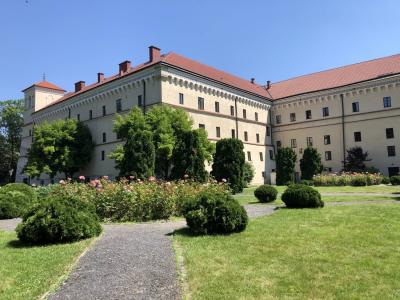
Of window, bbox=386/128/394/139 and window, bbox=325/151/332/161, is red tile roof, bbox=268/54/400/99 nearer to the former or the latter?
window, bbox=386/128/394/139

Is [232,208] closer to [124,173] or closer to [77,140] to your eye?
[124,173]

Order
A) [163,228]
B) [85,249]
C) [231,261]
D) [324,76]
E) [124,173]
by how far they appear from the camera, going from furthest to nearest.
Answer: [324,76] → [124,173] → [163,228] → [85,249] → [231,261]

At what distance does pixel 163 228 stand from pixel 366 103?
39697 mm

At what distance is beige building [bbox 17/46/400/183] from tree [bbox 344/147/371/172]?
1.45 metres

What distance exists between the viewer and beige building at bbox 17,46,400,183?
38.1 meters

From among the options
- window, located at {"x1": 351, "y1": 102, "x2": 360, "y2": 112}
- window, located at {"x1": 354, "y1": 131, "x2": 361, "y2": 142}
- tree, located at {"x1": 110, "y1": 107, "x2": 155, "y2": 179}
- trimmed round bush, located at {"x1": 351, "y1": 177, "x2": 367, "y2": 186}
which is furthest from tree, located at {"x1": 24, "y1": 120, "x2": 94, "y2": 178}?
window, located at {"x1": 351, "y1": 102, "x2": 360, "y2": 112}

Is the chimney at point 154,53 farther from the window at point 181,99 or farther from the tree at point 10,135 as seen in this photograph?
the tree at point 10,135

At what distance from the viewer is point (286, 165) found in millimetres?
37000

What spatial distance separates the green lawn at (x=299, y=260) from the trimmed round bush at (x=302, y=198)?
3.01 meters

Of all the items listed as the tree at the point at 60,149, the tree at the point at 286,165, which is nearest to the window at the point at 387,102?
the tree at the point at 286,165

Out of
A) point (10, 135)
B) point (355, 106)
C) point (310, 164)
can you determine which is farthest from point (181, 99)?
point (10, 135)

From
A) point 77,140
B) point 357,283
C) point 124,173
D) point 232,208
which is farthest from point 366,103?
point 357,283

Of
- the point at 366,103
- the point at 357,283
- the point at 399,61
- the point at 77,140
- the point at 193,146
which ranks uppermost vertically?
the point at 399,61

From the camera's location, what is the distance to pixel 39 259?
7484 mm
